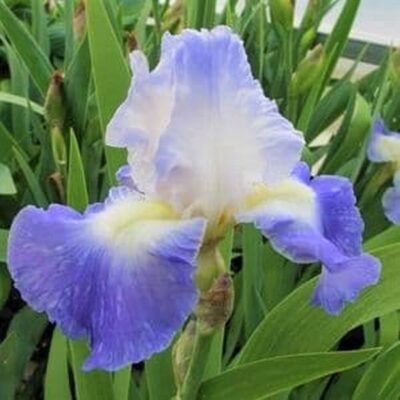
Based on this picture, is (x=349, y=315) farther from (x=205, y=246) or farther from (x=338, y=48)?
(x=338, y=48)

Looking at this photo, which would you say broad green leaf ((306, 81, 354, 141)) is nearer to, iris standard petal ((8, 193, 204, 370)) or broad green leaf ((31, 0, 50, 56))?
broad green leaf ((31, 0, 50, 56))

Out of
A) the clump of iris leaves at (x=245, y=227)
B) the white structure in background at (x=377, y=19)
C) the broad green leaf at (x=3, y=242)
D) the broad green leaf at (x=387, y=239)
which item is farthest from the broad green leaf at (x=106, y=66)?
the white structure in background at (x=377, y=19)

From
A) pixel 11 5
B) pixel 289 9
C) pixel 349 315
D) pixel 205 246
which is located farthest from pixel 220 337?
pixel 11 5

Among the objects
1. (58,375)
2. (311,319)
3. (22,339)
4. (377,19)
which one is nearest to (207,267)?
(311,319)

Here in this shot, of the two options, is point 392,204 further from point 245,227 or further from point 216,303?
point 216,303

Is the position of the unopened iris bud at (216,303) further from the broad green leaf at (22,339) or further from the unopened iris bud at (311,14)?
the unopened iris bud at (311,14)

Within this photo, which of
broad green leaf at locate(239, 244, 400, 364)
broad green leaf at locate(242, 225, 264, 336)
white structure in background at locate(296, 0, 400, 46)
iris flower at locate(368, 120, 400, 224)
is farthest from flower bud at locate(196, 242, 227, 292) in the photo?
white structure in background at locate(296, 0, 400, 46)
